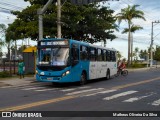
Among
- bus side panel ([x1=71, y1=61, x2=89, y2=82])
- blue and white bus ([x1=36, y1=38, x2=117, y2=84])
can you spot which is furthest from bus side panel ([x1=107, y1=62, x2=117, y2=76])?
blue and white bus ([x1=36, y1=38, x2=117, y2=84])

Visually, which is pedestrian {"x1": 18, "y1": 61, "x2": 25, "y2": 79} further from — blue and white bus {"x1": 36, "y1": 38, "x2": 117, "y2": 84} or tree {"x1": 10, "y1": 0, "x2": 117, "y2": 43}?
tree {"x1": 10, "y1": 0, "x2": 117, "y2": 43}

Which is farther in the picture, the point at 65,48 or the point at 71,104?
the point at 65,48

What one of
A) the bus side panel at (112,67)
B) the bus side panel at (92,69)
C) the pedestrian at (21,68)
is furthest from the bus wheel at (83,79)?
the bus side panel at (112,67)

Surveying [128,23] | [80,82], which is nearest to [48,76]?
[80,82]

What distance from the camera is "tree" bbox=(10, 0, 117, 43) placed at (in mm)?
36781

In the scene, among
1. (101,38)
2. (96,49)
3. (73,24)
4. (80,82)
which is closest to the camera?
(80,82)

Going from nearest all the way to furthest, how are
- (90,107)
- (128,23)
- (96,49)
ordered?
(90,107) → (96,49) → (128,23)

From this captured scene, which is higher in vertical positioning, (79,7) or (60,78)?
(79,7)

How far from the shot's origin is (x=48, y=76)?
21.4 meters

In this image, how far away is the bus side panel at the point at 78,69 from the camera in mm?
21844

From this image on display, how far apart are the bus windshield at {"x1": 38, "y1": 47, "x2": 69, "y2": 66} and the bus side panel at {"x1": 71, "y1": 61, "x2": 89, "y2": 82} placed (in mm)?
921

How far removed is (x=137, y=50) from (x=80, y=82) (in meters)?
127

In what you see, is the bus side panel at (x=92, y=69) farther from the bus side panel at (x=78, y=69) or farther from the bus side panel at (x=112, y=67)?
the bus side panel at (x=112, y=67)

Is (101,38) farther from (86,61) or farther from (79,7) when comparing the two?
(86,61)
